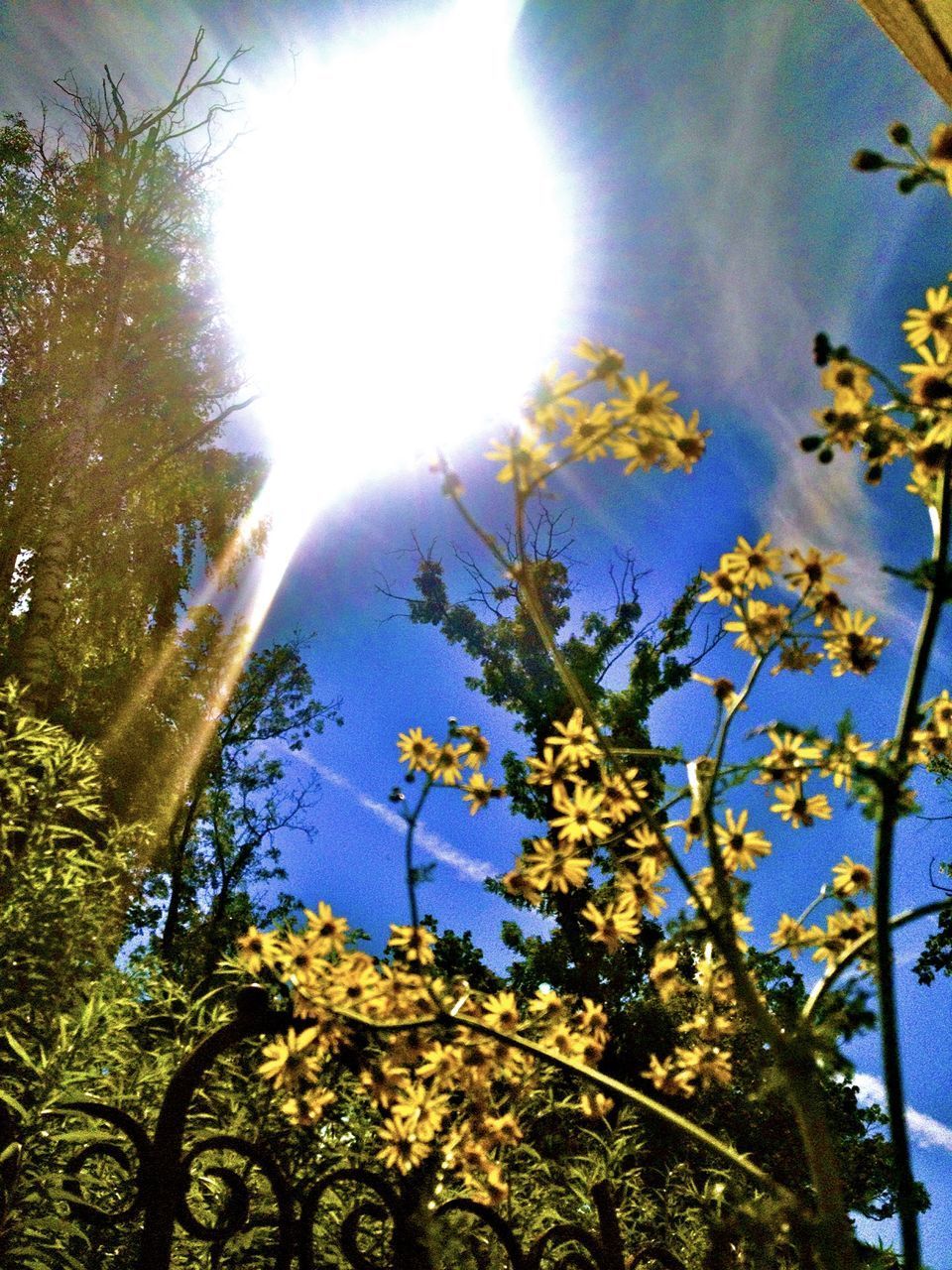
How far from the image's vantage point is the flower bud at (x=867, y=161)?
109 centimetres

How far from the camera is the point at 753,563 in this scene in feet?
4.52

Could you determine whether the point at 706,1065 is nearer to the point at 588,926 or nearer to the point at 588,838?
the point at 588,838

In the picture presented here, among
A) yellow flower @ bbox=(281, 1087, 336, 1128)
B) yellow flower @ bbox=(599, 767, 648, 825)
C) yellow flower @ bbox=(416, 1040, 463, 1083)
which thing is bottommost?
yellow flower @ bbox=(281, 1087, 336, 1128)

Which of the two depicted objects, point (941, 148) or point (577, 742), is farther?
point (577, 742)

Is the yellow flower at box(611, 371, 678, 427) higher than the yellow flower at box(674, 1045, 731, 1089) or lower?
higher

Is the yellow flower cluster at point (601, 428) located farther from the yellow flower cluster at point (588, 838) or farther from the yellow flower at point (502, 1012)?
the yellow flower at point (502, 1012)

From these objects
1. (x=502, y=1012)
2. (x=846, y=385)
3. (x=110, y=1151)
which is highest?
(x=846, y=385)

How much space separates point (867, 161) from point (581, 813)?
117 centimetres

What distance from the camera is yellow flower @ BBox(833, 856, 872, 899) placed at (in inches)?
54.9

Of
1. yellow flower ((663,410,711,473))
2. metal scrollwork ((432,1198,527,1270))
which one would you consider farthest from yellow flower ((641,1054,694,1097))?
yellow flower ((663,410,711,473))

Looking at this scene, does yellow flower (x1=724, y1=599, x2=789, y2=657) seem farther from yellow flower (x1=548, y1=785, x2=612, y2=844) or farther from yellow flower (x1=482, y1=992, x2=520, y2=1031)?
yellow flower (x1=482, y1=992, x2=520, y2=1031)

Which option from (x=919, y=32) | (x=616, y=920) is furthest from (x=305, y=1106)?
(x=919, y=32)

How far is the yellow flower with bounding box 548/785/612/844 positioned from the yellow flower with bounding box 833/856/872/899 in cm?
43

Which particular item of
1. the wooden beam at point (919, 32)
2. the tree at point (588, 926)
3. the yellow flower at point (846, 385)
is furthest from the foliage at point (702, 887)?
the tree at point (588, 926)
